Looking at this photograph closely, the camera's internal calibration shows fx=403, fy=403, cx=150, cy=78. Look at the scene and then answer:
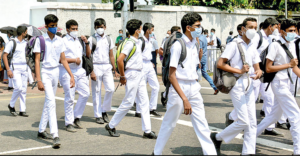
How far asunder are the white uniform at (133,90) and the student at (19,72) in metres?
3.38

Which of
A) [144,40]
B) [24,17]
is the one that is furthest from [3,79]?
[144,40]

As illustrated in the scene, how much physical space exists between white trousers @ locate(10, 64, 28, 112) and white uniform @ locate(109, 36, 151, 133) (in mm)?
3388

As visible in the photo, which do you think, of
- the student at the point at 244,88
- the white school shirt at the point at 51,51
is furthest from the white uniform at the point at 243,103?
the white school shirt at the point at 51,51

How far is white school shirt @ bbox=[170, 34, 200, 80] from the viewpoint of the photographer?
4988 millimetres

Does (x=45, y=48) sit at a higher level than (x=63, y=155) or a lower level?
higher

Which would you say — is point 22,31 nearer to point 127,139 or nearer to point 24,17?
point 127,139

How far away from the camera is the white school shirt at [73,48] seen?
305 inches

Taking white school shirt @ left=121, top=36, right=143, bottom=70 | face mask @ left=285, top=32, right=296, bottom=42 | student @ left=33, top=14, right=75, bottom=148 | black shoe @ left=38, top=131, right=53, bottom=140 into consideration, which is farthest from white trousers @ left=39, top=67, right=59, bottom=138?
face mask @ left=285, top=32, right=296, bottom=42

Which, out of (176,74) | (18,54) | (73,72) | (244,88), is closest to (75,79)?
(73,72)

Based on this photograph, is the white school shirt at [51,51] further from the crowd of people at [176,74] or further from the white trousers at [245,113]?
the white trousers at [245,113]

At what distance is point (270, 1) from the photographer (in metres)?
26.8

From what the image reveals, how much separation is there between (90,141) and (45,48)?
68.0 inches

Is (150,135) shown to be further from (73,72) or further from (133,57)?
(73,72)

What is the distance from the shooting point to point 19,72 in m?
9.54
